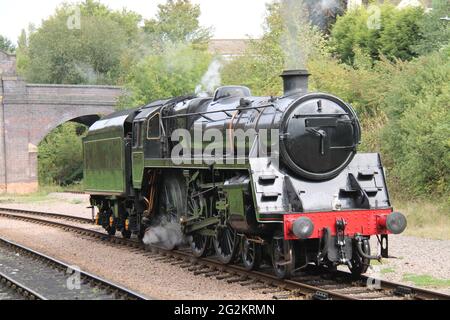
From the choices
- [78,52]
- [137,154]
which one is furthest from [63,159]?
[137,154]

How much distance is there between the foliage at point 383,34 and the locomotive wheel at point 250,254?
828 inches

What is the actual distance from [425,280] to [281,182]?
251 centimetres

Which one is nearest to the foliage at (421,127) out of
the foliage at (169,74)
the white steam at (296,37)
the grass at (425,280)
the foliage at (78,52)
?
the white steam at (296,37)

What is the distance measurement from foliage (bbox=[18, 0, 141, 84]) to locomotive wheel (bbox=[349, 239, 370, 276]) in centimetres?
4516

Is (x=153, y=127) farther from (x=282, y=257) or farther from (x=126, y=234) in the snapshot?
(x=282, y=257)

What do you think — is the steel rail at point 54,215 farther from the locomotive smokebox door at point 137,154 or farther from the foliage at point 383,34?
the foliage at point 383,34

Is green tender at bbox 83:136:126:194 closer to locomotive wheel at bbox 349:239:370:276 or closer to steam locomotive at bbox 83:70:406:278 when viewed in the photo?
steam locomotive at bbox 83:70:406:278

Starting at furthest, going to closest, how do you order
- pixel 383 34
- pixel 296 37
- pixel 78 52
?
1. pixel 78 52
2. pixel 383 34
3. pixel 296 37

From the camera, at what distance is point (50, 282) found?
11.1m

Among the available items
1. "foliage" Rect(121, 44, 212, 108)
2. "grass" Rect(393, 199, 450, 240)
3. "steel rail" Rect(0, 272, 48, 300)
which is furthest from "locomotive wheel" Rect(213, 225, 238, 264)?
"foliage" Rect(121, 44, 212, 108)

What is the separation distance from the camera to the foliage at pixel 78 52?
177 ft

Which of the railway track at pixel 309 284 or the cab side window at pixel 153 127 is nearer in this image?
the railway track at pixel 309 284

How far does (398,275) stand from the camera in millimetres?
10945
